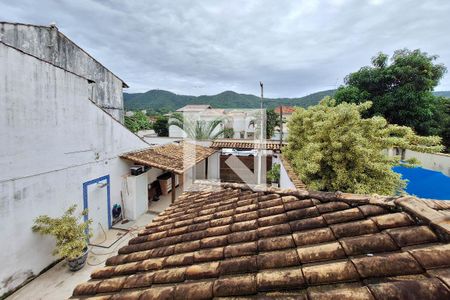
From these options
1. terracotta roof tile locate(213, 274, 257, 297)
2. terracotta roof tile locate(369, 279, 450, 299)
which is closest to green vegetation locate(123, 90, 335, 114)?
terracotta roof tile locate(213, 274, 257, 297)

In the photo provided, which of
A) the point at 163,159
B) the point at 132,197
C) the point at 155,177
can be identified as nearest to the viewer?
the point at 132,197

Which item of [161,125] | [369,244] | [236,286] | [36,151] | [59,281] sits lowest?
[59,281]

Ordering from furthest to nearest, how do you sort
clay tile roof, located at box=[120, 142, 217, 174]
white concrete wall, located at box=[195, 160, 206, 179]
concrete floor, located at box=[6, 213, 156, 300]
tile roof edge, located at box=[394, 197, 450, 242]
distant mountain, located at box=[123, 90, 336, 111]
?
distant mountain, located at box=[123, 90, 336, 111]
white concrete wall, located at box=[195, 160, 206, 179]
clay tile roof, located at box=[120, 142, 217, 174]
concrete floor, located at box=[6, 213, 156, 300]
tile roof edge, located at box=[394, 197, 450, 242]

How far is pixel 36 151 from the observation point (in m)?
6.86

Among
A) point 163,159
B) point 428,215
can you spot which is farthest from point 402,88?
point 428,215

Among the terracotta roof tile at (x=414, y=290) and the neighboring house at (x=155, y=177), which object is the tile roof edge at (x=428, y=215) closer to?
the terracotta roof tile at (x=414, y=290)

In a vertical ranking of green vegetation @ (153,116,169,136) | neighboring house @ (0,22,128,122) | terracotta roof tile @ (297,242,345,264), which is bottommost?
terracotta roof tile @ (297,242,345,264)

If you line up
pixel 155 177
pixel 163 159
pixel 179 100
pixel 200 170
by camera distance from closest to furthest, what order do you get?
1. pixel 163 159
2. pixel 155 177
3. pixel 200 170
4. pixel 179 100

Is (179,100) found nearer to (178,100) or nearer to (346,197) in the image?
(178,100)

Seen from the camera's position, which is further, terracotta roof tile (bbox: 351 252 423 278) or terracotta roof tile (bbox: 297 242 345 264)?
terracotta roof tile (bbox: 297 242 345 264)

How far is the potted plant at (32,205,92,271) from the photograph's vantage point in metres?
7.13

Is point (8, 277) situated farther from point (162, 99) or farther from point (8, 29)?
point (162, 99)

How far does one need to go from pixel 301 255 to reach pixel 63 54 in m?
14.2

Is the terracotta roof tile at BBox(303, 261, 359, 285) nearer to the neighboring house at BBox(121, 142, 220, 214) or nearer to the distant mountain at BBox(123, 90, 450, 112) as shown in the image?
the neighboring house at BBox(121, 142, 220, 214)
